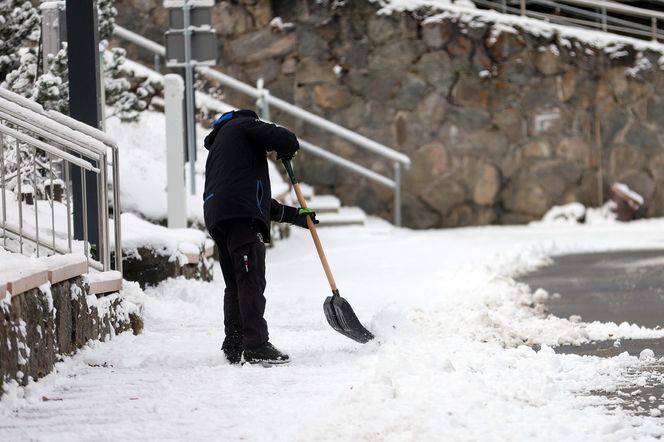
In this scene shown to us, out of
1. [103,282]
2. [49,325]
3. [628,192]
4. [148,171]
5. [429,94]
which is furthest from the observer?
[628,192]

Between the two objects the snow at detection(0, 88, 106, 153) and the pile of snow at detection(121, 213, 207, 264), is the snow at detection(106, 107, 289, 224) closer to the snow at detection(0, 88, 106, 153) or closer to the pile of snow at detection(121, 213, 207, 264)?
the pile of snow at detection(121, 213, 207, 264)

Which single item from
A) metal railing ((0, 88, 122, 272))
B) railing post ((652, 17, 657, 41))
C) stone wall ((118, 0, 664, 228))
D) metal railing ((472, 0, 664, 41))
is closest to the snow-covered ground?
metal railing ((0, 88, 122, 272))

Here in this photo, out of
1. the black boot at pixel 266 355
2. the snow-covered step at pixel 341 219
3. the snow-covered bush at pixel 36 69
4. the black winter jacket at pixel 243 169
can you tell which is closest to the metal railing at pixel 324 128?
the snow-covered step at pixel 341 219

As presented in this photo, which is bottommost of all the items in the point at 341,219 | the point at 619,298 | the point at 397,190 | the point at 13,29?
the point at 341,219

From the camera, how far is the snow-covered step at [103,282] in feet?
20.3

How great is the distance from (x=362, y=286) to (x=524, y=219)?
7139mm

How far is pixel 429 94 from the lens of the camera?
15.9 meters

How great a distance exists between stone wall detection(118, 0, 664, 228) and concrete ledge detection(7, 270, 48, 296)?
420 inches

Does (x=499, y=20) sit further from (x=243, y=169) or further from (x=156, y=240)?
(x=243, y=169)

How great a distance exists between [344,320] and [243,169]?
1.00 metres

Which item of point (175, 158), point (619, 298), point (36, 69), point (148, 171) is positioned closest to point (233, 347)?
point (619, 298)

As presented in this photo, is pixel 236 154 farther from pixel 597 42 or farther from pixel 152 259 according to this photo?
pixel 597 42

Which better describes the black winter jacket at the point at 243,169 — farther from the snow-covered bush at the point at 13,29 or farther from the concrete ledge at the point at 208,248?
the snow-covered bush at the point at 13,29

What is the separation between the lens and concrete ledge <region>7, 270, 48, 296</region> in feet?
15.8
